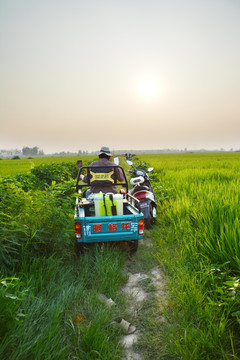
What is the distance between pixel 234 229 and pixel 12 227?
2.64 metres

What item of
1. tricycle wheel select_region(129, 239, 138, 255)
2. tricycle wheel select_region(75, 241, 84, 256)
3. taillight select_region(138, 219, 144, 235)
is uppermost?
taillight select_region(138, 219, 144, 235)

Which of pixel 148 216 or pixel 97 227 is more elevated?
pixel 97 227

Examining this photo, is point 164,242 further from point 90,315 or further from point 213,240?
point 90,315

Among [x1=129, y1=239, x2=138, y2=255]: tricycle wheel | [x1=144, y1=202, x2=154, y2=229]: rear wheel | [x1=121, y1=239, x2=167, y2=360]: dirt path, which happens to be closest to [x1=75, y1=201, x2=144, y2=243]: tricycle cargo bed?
[x1=129, y1=239, x2=138, y2=255]: tricycle wheel

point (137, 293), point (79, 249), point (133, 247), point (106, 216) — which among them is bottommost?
point (137, 293)

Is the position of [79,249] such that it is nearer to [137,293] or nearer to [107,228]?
[107,228]

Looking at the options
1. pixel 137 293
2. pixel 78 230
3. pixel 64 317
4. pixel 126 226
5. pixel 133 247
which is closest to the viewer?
pixel 64 317

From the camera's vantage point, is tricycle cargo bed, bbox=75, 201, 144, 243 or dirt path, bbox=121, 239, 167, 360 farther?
tricycle cargo bed, bbox=75, 201, 144, 243

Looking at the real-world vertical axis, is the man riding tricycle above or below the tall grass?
above

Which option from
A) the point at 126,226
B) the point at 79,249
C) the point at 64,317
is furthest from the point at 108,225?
the point at 64,317

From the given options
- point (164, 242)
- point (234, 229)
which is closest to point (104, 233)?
point (164, 242)

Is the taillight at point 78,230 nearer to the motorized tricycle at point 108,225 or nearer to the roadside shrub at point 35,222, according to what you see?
the motorized tricycle at point 108,225

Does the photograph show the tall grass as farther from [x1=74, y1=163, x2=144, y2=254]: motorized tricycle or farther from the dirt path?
[x1=74, y1=163, x2=144, y2=254]: motorized tricycle

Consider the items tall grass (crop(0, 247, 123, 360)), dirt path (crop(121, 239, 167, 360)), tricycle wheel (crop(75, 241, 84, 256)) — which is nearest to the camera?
tall grass (crop(0, 247, 123, 360))
